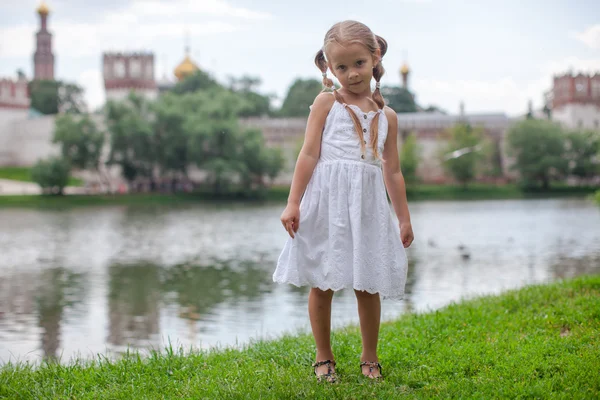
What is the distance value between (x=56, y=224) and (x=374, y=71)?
2092 centimetres

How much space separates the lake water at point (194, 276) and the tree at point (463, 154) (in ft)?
67.1

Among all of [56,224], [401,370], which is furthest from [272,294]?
[56,224]

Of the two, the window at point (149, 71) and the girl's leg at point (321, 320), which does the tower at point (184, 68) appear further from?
the girl's leg at point (321, 320)

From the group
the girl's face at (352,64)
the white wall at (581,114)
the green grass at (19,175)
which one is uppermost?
the white wall at (581,114)

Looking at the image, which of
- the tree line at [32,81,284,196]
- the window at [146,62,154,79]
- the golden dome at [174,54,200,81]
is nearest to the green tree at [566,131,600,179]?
the tree line at [32,81,284,196]

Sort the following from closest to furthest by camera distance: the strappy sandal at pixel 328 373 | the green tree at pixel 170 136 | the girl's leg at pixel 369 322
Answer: the strappy sandal at pixel 328 373, the girl's leg at pixel 369 322, the green tree at pixel 170 136

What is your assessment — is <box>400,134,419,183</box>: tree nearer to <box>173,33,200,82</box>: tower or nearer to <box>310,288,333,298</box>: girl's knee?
<box>173,33,200,82</box>: tower

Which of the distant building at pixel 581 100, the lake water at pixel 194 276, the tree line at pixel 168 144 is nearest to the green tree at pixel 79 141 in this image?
the tree line at pixel 168 144

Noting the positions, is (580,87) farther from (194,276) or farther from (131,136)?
(194,276)

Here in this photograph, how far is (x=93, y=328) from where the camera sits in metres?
7.36

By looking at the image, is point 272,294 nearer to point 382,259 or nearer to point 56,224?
point 382,259

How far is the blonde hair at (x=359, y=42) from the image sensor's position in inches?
126

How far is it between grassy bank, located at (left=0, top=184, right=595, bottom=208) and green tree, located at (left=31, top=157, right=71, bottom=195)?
1.03 m

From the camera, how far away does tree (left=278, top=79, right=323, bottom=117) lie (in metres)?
54.9
